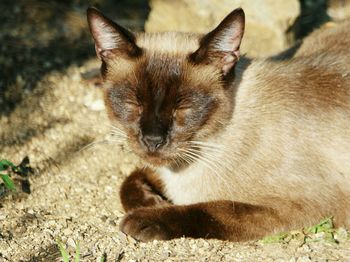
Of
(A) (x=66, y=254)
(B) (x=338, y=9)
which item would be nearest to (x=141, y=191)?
(A) (x=66, y=254)

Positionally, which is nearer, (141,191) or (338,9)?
(141,191)

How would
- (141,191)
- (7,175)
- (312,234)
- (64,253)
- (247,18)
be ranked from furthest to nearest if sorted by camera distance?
(247,18)
(141,191)
(7,175)
(312,234)
(64,253)

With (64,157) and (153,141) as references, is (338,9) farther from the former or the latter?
(153,141)

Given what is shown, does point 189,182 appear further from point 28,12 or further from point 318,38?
point 28,12

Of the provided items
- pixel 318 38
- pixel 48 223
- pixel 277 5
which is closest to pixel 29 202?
pixel 48 223

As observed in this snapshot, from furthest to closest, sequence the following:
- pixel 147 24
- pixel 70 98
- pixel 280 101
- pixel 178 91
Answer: pixel 147 24, pixel 70 98, pixel 280 101, pixel 178 91

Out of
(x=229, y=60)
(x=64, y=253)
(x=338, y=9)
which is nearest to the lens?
(x=64, y=253)
